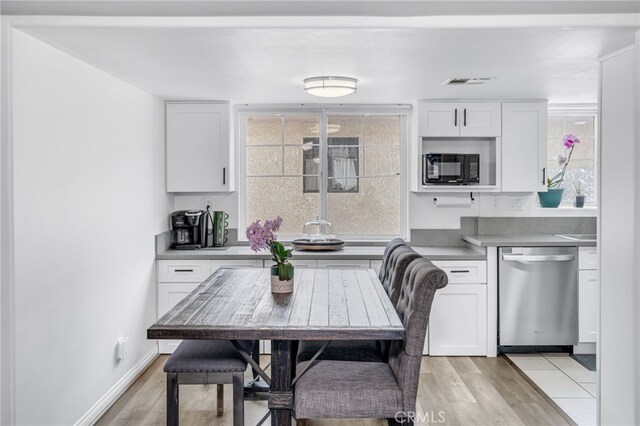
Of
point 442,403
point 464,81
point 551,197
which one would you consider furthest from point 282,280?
point 551,197

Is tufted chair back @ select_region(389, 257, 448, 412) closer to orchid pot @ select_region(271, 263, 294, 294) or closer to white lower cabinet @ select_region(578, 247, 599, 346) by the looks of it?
orchid pot @ select_region(271, 263, 294, 294)

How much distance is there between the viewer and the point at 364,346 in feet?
9.40

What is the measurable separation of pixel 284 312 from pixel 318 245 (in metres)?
1.96

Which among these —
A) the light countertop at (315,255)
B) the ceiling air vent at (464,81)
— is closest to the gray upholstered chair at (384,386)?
the ceiling air vent at (464,81)

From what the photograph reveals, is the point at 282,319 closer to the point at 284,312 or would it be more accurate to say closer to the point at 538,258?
the point at 284,312

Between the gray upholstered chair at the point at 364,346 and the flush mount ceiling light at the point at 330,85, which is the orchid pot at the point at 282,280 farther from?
the flush mount ceiling light at the point at 330,85

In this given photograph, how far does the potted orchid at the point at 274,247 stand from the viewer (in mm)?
2707

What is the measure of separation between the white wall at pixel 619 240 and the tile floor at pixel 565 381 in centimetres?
41

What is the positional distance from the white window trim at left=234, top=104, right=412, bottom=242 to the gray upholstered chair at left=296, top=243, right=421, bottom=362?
5.58 ft

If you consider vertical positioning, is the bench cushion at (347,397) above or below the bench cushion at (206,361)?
below

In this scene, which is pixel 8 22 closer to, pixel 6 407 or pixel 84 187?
pixel 84 187

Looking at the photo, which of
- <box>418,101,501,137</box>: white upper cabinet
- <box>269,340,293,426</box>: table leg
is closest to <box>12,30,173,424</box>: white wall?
<box>269,340,293,426</box>: table leg

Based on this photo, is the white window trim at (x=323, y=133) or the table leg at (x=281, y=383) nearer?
the table leg at (x=281, y=383)

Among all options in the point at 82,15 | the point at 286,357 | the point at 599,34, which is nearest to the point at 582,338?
the point at 599,34
